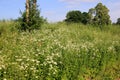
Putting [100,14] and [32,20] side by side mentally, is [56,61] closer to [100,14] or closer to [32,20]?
[32,20]

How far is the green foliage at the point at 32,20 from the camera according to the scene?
2073 cm

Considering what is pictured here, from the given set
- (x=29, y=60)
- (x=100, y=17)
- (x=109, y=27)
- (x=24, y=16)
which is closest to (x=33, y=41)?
(x=29, y=60)

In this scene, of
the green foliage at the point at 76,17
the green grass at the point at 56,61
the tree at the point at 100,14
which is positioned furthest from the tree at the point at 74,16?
the green grass at the point at 56,61

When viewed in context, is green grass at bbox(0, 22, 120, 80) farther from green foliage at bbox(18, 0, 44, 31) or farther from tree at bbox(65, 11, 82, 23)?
tree at bbox(65, 11, 82, 23)

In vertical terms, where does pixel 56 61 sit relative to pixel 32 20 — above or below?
below

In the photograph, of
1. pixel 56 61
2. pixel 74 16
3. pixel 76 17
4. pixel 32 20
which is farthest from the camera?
pixel 74 16

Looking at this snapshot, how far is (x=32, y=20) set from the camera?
2094 centimetres

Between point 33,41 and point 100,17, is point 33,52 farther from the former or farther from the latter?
point 100,17

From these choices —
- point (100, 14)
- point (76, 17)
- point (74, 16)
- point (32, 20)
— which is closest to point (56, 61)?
point (32, 20)

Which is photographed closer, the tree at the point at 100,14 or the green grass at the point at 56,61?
the green grass at the point at 56,61

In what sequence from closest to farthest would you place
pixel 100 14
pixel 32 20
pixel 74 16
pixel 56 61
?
pixel 56 61
pixel 32 20
pixel 100 14
pixel 74 16

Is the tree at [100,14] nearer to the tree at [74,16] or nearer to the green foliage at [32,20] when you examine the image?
the tree at [74,16]

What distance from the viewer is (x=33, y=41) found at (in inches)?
539

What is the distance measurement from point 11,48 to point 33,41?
2284 mm
